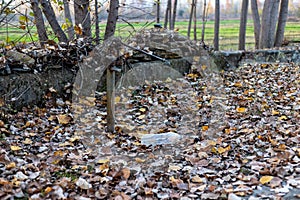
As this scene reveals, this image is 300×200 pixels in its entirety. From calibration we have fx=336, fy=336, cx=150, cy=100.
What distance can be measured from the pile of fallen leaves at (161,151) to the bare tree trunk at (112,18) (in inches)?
42.6

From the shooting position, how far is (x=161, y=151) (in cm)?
348

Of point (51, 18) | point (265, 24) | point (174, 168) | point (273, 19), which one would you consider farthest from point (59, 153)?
point (273, 19)

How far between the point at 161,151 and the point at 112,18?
9.41 ft

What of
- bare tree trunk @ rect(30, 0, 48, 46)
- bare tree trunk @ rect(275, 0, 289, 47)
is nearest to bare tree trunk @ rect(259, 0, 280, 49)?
bare tree trunk @ rect(275, 0, 289, 47)

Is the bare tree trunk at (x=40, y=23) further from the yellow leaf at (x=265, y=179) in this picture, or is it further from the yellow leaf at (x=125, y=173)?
the yellow leaf at (x=265, y=179)

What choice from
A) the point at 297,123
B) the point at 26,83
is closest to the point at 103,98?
the point at 26,83

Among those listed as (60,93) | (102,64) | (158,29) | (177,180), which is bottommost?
(177,180)

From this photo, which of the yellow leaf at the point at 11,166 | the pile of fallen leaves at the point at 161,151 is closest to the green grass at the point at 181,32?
the pile of fallen leaves at the point at 161,151

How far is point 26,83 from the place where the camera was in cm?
432

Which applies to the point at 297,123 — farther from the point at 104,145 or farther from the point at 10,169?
the point at 10,169

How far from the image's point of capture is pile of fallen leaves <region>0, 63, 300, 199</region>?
2.65m

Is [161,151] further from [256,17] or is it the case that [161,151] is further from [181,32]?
[181,32]

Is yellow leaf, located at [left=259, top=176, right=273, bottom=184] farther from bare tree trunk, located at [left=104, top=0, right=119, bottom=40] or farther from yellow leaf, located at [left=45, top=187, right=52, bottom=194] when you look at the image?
bare tree trunk, located at [left=104, top=0, right=119, bottom=40]

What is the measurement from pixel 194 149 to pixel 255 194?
101 cm
